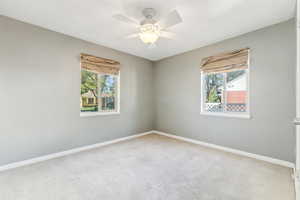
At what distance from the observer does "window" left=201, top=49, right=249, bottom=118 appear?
9.64 feet

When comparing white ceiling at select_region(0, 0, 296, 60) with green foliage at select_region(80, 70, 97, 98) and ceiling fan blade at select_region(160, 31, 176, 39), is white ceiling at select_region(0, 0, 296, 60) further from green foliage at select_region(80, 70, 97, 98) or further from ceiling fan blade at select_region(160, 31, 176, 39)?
green foliage at select_region(80, 70, 97, 98)

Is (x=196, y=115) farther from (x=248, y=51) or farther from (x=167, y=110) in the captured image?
(x=248, y=51)

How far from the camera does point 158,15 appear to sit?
2.25 meters

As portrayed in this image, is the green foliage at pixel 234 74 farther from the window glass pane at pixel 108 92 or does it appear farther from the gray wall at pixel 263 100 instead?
the window glass pane at pixel 108 92

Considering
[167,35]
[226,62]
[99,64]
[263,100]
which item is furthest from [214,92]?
[99,64]

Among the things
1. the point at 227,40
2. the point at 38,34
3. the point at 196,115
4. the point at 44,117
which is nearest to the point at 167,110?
the point at 196,115

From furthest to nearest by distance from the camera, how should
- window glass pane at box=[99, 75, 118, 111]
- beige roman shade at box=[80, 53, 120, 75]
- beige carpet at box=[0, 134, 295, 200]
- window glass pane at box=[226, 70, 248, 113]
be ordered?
window glass pane at box=[99, 75, 118, 111]
beige roman shade at box=[80, 53, 120, 75]
window glass pane at box=[226, 70, 248, 113]
beige carpet at box=[0, 134, 295, 200]

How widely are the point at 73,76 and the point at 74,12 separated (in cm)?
130

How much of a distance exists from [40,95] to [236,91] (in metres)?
3.99

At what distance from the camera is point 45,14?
2268mm

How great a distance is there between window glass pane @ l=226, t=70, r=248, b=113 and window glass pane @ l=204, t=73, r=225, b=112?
0.14m

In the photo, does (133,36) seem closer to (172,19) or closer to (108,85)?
(172,19)

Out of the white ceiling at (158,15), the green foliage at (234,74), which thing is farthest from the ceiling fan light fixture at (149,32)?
the green foliage at (234,74)

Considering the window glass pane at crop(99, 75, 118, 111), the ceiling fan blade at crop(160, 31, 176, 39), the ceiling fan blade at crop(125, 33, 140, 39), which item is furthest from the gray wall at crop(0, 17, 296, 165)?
the ceiling fan blade at crop(160, 31, 176, 39)
